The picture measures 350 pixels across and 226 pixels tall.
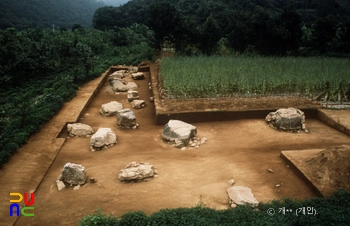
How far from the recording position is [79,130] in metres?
7.84

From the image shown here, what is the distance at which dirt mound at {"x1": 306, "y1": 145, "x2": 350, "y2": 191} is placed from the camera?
16.7 ft

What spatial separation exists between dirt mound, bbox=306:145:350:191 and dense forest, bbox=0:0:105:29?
38241mm

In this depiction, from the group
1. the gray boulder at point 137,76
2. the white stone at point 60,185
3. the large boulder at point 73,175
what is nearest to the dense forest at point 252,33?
the gray boulder at point 137,76

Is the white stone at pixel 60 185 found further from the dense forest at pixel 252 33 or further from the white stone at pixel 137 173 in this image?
the dense forest at pixel 252 33

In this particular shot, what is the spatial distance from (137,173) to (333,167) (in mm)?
3695

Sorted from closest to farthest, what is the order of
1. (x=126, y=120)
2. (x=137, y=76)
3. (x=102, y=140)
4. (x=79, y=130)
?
(x=102, y=140), (x=79, y=130), (x=126, y=120), (x=137, y=76)

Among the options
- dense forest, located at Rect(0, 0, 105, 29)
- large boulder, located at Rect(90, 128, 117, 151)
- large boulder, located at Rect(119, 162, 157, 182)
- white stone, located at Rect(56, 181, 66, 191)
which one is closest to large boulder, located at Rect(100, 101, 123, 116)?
large boulder, located at Rect(90, 128, 117, 151)

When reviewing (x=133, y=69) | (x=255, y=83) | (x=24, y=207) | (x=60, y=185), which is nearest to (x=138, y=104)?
(x=255, y=83)

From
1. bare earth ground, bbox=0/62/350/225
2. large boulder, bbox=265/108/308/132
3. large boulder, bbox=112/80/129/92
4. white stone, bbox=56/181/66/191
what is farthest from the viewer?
large boulder, bbox=112/80/129/92

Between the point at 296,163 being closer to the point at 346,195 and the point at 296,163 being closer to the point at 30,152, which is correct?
the point at 346,195

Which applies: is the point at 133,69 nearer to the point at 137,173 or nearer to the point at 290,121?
the point at 290,121

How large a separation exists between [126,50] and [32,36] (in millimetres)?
7424

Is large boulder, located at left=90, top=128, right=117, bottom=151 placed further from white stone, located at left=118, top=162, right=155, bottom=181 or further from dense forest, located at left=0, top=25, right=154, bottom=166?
dense forest, located at left=0, top=25, right=154, bottom=166

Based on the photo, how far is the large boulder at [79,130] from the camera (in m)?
7.80
